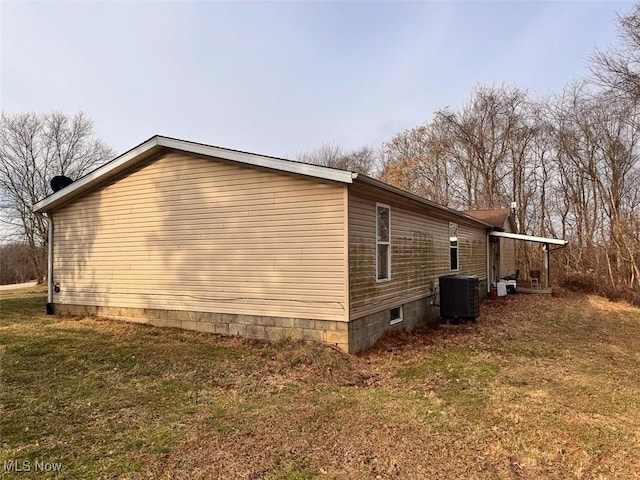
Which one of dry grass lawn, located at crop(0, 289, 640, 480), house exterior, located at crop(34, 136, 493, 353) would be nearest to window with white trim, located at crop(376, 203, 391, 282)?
house exterior, located at crop(34, 136, 493, 353)

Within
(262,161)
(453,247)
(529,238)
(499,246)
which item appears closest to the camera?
(262,161)

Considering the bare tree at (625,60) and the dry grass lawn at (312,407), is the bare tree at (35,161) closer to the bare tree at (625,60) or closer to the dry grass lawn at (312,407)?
the dry grass lawn at (312,407)

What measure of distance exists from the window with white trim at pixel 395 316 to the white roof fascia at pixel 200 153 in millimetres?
3377

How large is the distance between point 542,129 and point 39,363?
1077 inches

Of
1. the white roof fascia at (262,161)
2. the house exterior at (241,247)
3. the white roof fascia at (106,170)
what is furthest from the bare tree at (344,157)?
the white roof fascia at (262,161)

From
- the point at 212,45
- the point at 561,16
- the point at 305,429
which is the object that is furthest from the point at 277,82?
the point at 305,429

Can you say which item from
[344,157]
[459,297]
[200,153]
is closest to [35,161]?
[344,157]

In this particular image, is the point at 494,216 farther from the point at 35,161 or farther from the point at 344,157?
the point at 35,161

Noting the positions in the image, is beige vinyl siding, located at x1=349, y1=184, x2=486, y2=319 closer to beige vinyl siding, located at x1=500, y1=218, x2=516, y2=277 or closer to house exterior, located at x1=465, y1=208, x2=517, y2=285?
house exterior, located at x1=465, y1=208, x2=517, y2=285

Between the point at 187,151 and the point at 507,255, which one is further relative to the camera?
the point at 507,255

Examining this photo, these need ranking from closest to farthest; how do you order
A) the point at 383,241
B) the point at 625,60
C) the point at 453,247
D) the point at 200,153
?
1. the point at 200,153
2. the point at 383,241
3. the point at 625,60
4. the point at 453,247

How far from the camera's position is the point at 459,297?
9828mm

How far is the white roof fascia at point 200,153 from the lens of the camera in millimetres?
6578

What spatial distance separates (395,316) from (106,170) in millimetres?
7212
